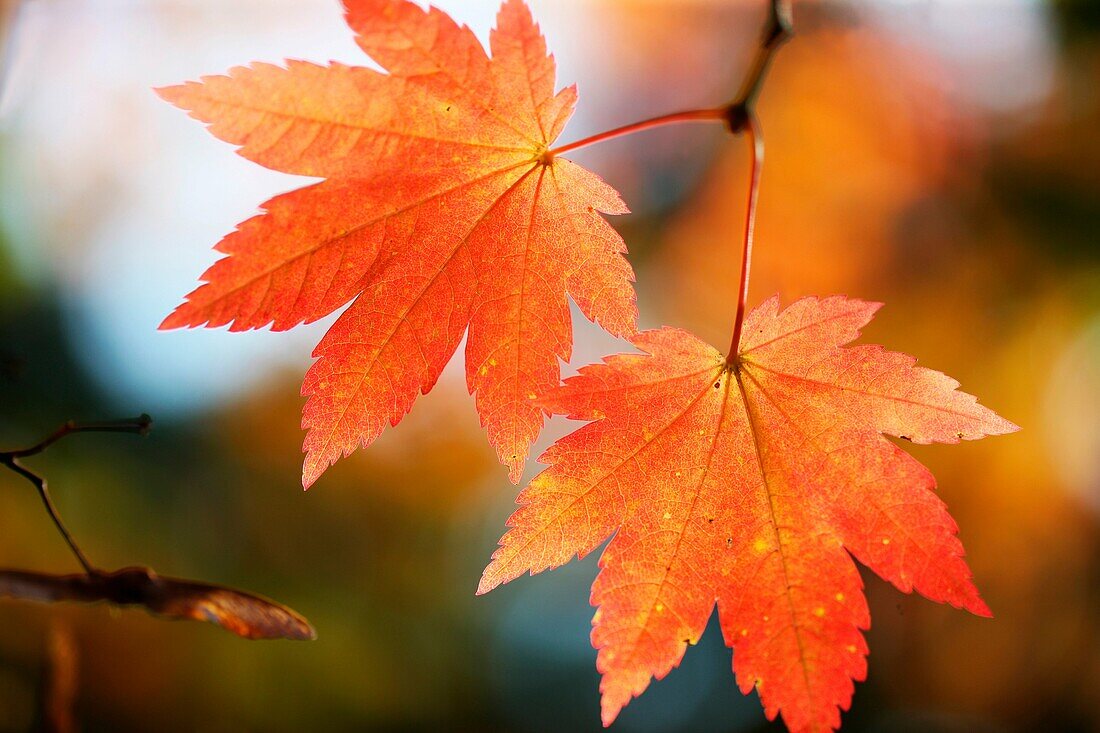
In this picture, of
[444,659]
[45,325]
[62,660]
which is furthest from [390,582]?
→ [62,660]

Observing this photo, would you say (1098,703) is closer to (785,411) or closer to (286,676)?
(286,676)

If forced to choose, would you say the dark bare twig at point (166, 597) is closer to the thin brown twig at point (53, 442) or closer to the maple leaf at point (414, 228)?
the thin brown twig at point (53, 442)

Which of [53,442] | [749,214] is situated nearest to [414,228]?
[749,214]

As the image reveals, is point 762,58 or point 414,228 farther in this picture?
point 414,228

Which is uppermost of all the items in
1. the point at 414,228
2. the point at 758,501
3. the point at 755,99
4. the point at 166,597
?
the point at 755,99

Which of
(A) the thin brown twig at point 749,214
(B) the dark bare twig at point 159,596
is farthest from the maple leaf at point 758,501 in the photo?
(B) the dark bare twig at point 159,596

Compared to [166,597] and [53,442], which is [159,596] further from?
[53,442]

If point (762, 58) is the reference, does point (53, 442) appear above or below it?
below
